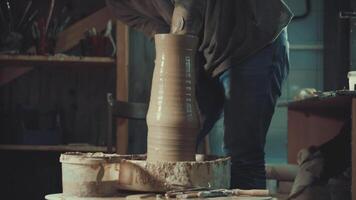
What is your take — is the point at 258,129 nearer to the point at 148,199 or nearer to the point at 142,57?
the point at 148,199

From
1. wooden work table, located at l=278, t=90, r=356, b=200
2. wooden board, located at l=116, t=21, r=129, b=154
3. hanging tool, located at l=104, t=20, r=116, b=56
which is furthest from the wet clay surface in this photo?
hanging tool, located at l=104, t=20, r=116, b=56

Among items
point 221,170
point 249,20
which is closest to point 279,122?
point 249,20

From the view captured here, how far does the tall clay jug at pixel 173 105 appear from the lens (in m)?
1.41

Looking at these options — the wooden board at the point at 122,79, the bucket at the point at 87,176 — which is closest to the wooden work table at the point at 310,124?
the wooden board at the point at 122,79

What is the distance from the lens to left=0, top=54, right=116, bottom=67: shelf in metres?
3.28

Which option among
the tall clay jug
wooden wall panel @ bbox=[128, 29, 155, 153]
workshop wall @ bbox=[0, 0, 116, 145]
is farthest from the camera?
wooden wall panel @ bbox=[128, 29, 155, 153]

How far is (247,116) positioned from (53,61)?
1.86 meters

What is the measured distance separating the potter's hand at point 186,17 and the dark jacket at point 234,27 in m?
0.16

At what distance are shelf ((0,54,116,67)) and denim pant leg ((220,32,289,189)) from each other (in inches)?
66.2

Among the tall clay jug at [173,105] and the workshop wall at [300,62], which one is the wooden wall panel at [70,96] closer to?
the workshop wall at [300,62]

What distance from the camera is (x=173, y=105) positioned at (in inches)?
55.6

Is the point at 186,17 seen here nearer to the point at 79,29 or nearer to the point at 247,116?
the point at 247,116

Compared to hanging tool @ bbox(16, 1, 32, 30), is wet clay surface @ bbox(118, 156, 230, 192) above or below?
below

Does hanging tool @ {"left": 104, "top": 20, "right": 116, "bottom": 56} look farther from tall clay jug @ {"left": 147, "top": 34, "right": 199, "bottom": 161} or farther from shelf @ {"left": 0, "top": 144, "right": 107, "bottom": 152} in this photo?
tall clay jug @ {"left": 147, "top": 34, "right": 199, "bottom": 161}
